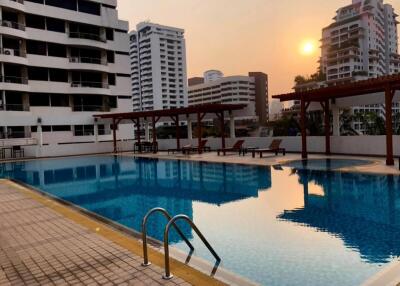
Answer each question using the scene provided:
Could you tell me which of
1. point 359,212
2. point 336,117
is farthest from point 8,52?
point 359,212

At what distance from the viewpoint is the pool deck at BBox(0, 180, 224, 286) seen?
4660 millimetres

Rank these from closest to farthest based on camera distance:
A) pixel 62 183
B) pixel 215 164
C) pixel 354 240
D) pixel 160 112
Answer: pixel 354 240
pixel 62 183
pixel 215 164
pixel 160 112

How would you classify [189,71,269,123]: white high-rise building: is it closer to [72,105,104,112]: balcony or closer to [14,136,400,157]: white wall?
[72,105,104,112]: balcony

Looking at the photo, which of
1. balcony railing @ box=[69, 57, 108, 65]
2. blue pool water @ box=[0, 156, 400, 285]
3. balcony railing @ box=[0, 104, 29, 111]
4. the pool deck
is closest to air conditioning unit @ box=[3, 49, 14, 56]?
balcony railing @ box=[0, 104, 29, 111]

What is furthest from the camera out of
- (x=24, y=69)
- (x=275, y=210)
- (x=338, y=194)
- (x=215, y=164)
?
(x=24, y=69)

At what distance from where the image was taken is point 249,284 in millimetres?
4520

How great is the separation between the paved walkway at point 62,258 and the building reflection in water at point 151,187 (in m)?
1.43

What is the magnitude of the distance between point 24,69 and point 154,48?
111275 millimetres

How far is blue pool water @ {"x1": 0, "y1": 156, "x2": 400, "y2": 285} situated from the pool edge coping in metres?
0.36

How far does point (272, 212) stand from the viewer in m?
8.84

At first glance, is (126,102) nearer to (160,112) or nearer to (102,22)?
(102,22)

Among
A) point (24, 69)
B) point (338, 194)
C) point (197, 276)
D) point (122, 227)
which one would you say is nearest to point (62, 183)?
point (122, 227)

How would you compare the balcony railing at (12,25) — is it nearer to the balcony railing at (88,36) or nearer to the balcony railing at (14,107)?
the balcony railing at (88,36)

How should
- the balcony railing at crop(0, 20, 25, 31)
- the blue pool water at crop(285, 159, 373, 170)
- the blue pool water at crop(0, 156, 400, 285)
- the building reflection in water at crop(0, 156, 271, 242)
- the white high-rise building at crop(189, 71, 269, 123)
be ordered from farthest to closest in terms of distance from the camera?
1. the white high-rise building at crop(189, 71, 269, 123)
2. the balcony railing at crop(0, 20, 25, 31)
3. the blue pool water at crop(285, 159, 373, 170)
4. the building reflection in water at crop(0, 156, 271, 242)
5. the blue pool water at crop(0, 156, 400, 285)
